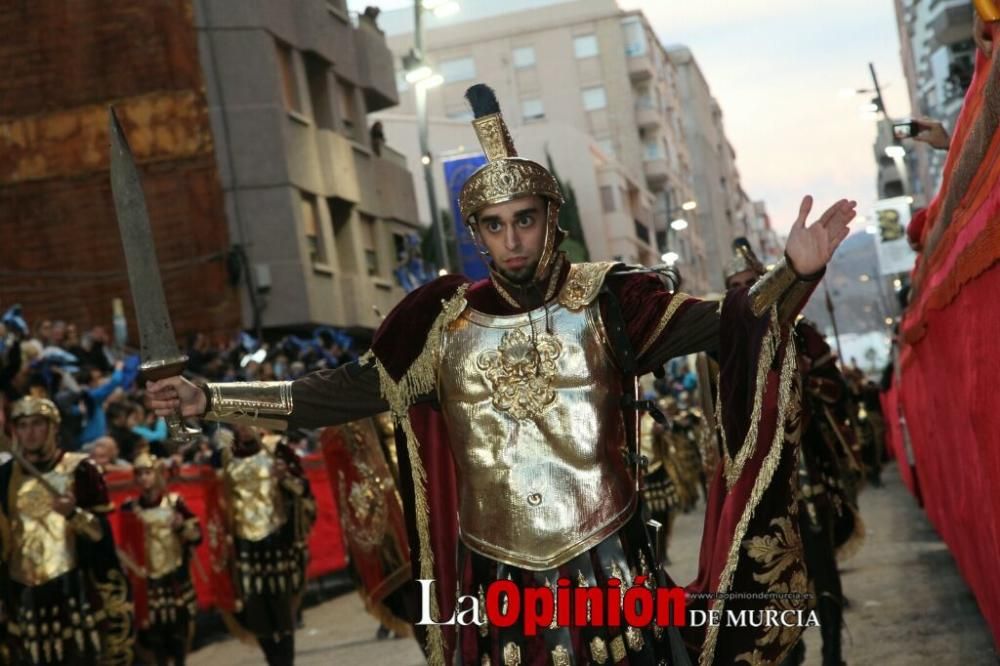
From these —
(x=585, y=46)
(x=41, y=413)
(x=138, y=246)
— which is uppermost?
(x=585, y=46)

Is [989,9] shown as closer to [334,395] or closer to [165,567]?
[334,395]

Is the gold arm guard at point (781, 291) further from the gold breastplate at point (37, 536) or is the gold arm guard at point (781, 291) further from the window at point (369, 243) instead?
the window at point (369, 243)

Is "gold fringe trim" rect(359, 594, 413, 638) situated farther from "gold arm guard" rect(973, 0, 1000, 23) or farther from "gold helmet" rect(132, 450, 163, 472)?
"gold arm guard" rect(973, 0, 1000, 23)

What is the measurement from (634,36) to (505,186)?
80.6 meters

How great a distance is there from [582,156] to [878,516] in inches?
2007

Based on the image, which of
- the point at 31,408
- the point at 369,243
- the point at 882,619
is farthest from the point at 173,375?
the point at 369,243

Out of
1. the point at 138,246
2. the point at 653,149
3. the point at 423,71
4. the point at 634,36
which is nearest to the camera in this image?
the point at 138,246

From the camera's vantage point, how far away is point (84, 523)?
1130 centimetres

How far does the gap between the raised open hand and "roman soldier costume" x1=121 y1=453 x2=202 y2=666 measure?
9.68 meters

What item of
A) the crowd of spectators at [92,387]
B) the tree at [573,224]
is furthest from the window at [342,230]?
the tree at [573,224]

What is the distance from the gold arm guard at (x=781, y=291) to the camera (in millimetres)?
5391

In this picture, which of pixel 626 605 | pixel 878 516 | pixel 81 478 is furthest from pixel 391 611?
pixel 878 516

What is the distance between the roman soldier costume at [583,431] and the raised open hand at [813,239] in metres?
0.11

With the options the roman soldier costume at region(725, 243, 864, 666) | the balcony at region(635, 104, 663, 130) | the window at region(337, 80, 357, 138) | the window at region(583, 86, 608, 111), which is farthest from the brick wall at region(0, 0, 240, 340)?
the balcony at region(635, 104, 663, 130)
